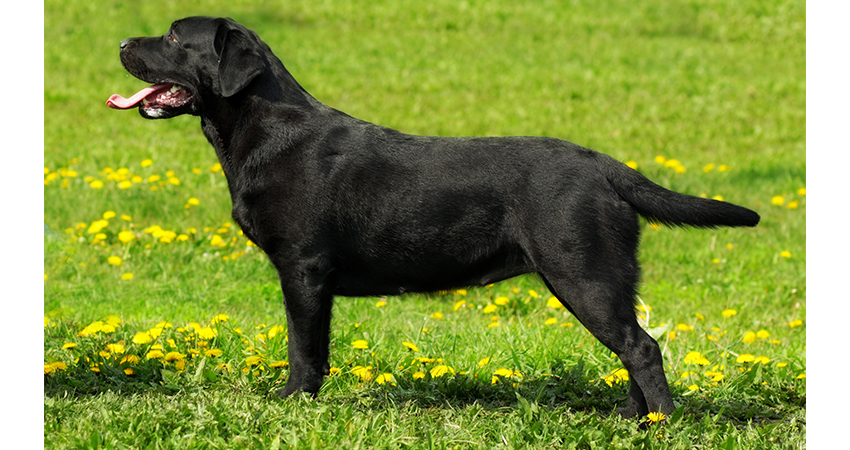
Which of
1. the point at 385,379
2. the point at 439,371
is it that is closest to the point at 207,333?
the point at 385,379

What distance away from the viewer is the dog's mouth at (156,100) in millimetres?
3760

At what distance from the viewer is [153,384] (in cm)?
391

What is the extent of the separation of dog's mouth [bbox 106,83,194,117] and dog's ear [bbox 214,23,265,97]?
24 cm

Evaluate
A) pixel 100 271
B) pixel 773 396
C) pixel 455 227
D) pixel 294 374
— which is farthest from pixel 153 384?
pixel 773 396

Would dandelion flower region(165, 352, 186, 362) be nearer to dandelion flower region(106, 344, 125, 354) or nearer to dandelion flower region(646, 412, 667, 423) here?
dandelion flower region(106, 344, 125, 354)

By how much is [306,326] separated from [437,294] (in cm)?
64

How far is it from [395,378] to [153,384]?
1.17m

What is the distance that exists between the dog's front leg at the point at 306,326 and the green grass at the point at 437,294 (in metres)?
0.12

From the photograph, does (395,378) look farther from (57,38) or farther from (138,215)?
(57,38)

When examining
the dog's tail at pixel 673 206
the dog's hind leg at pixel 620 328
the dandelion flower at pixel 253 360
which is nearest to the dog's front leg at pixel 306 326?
the dandelion flower at pixel 253 360

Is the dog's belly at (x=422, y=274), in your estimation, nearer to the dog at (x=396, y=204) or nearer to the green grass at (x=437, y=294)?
the dog at (x=396, y=204)

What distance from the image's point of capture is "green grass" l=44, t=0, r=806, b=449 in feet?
11.5

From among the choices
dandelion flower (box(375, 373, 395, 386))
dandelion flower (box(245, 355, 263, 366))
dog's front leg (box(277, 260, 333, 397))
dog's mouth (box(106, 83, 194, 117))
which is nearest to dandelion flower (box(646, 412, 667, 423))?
dandelion flower (box(375, 373, 395, 386))

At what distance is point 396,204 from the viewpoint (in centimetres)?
360
